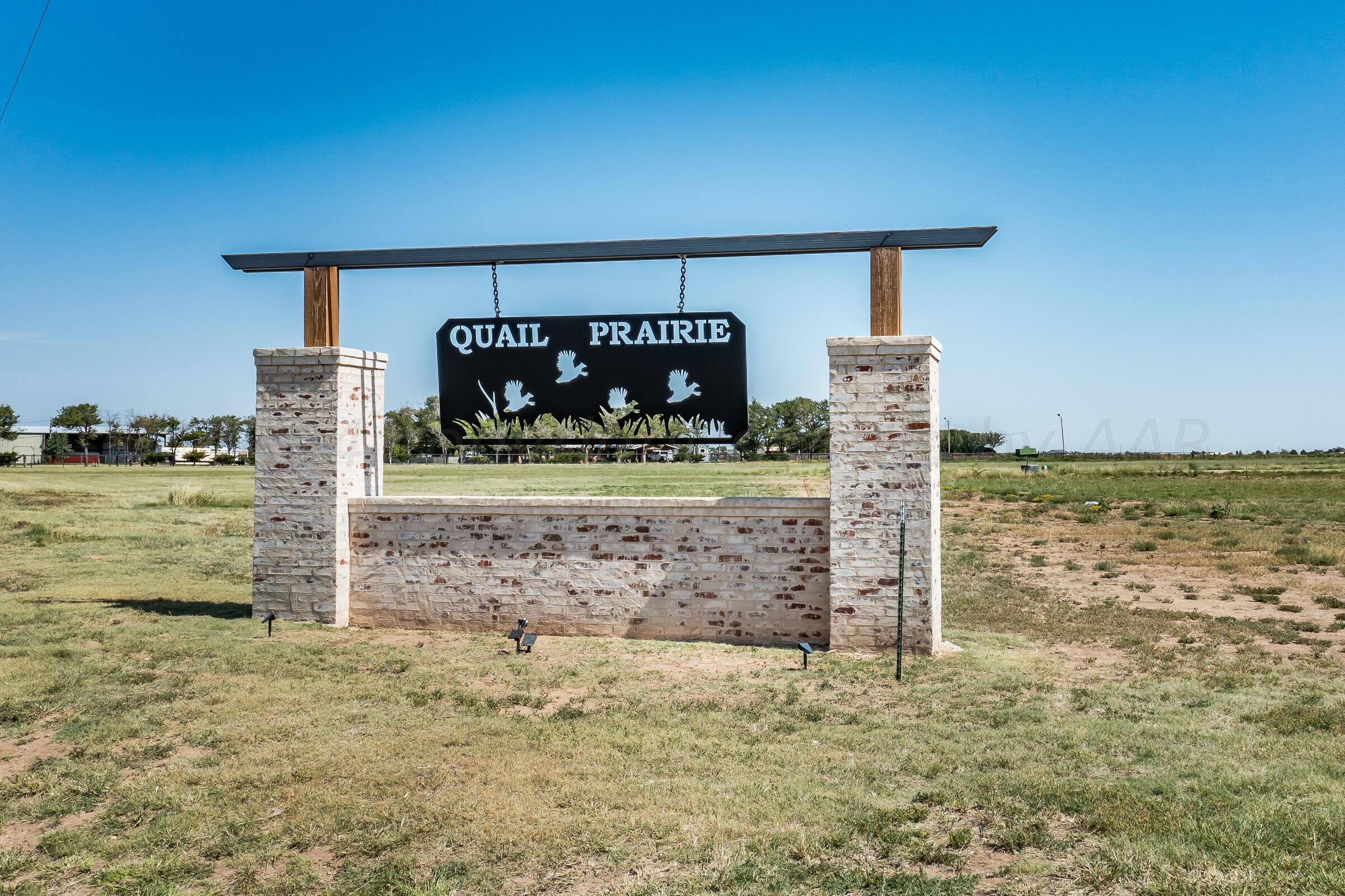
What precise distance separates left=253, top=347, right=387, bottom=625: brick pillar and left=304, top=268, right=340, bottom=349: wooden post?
354 mm

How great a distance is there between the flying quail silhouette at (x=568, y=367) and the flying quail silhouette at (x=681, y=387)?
1090 mm

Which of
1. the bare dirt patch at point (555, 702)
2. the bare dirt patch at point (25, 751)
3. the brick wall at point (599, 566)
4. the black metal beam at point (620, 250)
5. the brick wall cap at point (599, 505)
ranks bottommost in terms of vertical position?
the bare dirt patch at point (555, 702)

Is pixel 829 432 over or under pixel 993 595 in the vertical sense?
over

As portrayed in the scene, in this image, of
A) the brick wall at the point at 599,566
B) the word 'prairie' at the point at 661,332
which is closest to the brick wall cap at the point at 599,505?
the brick wall at the point at 599,566

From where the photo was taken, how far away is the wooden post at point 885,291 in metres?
9.12

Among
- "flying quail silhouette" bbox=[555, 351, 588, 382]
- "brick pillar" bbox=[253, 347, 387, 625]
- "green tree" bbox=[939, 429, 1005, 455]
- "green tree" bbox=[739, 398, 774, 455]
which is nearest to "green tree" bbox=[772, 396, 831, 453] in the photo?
"green tree" bbox=[739, 398, 774, 455]

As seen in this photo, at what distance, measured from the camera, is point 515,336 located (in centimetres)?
1052

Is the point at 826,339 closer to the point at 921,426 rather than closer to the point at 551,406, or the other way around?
the point at 921,426

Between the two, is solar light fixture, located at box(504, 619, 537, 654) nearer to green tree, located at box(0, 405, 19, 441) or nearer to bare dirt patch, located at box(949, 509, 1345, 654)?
bare dirt patch, located at box(949, 509, 1345, 654)

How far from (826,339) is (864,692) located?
3598 millimetres

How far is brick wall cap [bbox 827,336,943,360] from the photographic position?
8.68 meters

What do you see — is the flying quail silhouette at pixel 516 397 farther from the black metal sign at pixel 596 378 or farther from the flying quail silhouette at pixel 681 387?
the flying quail silhouette at pixel 681 387

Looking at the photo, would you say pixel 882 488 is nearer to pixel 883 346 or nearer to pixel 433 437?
pixel 883 346

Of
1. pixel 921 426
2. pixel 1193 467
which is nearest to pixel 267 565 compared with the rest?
pixel 921 426
